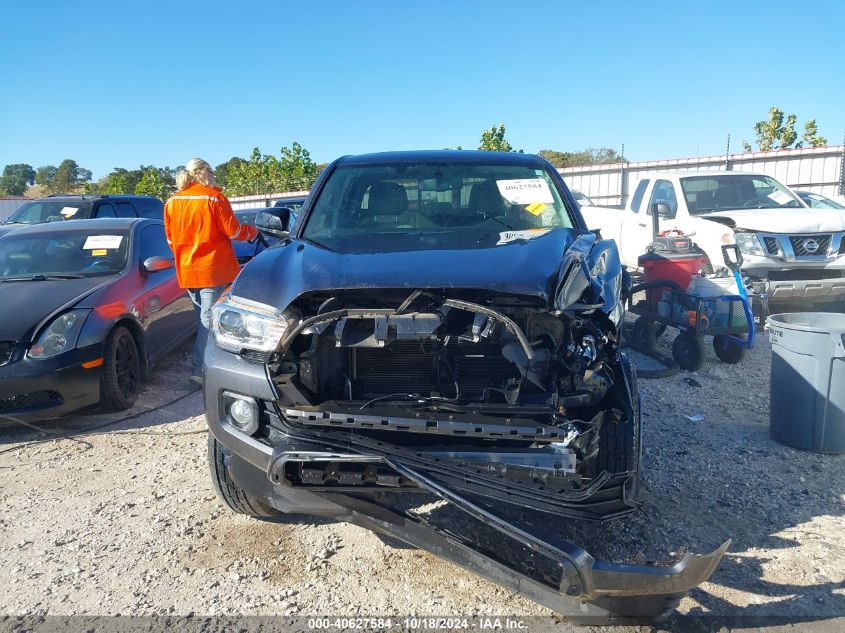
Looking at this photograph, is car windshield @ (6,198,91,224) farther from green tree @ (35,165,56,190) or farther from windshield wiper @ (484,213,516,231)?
green tree @ (35,165,56,190)

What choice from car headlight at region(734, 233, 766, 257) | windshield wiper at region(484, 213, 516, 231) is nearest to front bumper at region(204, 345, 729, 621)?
windshield wiper at region(484, 213, 516, 231)

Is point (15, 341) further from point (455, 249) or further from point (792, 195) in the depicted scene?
point (792, 195)

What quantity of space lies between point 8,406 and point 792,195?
921 cm

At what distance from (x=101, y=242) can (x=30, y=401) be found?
182 cm

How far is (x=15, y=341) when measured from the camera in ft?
15.1

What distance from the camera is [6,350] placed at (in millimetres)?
4602

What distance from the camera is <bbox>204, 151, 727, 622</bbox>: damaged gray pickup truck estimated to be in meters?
2.39

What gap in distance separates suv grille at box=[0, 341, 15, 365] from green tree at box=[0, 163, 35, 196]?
217 ft

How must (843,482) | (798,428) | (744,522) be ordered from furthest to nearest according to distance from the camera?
(798,428), (843,482), (744,522)

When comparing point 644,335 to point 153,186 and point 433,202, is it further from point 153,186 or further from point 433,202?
point 153,186

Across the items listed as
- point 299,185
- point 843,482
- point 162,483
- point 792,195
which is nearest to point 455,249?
point 162,483

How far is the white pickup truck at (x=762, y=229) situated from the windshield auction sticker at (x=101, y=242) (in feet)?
17.6

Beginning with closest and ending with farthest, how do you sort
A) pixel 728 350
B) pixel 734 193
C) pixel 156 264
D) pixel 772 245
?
1. pixel 156 264
2. pixel 728 350
3. pixel 772 245
4. pixel 734 193

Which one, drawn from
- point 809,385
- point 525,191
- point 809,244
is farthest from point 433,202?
point 809,244
